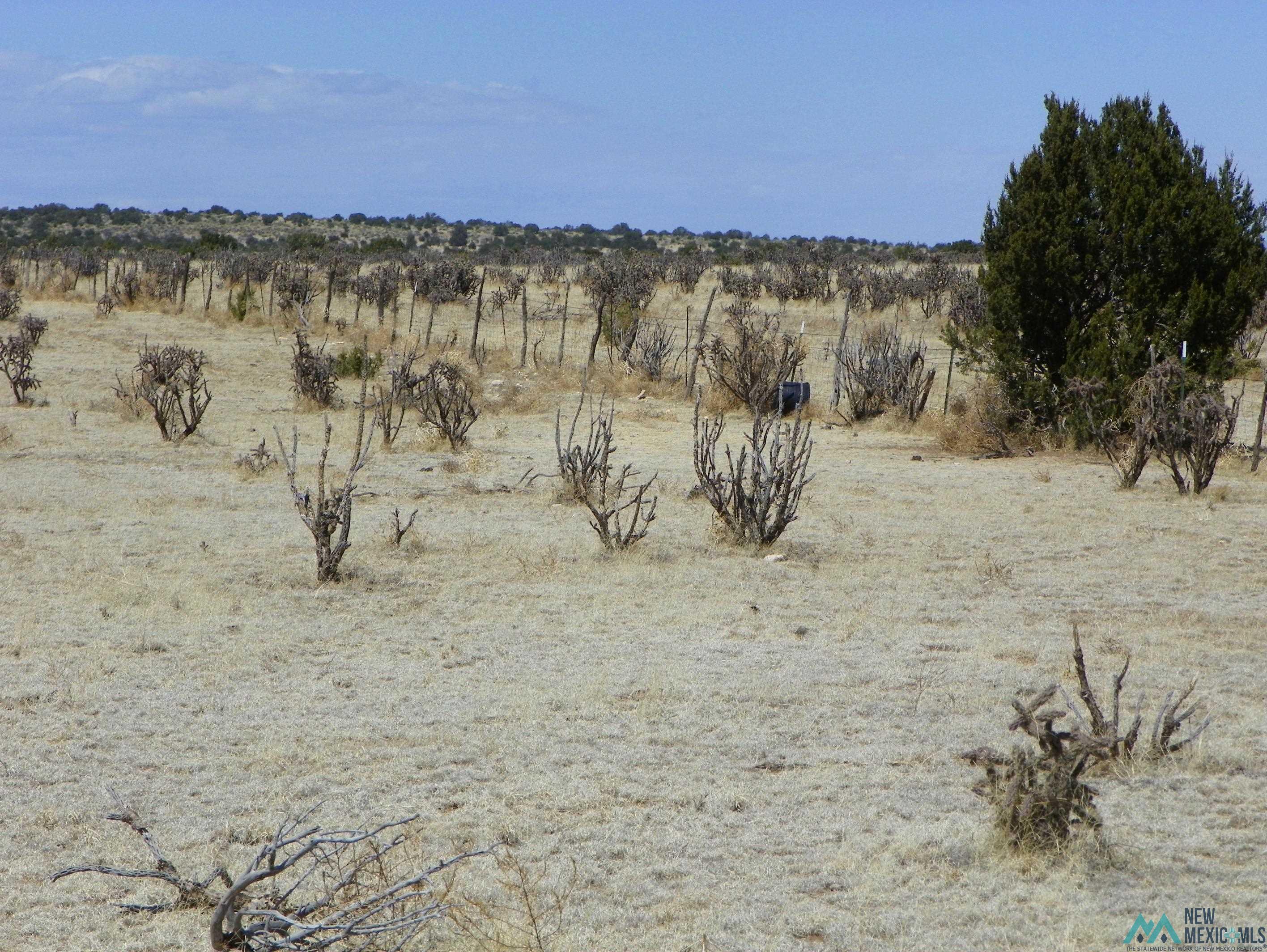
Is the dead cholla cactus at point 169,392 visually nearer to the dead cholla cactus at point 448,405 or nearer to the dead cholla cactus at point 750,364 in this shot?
the dead cholla cactus at point 448,405

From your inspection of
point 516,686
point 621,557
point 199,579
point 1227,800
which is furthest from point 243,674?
point 1227,800

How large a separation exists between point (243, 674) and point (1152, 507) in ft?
26.7

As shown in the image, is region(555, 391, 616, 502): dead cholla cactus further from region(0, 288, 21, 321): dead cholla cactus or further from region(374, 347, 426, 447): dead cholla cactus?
region(0, 288, 21, 321): dead cholla cactus

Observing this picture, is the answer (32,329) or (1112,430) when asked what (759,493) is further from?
(32,329)

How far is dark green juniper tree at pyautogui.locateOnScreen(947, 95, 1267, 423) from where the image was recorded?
13.7 m

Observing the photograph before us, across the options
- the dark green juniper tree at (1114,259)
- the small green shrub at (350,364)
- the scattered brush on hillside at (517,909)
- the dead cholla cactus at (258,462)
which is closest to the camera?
the scattered brush on hillside at (517,909)

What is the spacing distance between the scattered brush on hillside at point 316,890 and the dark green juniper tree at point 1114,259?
1161cm

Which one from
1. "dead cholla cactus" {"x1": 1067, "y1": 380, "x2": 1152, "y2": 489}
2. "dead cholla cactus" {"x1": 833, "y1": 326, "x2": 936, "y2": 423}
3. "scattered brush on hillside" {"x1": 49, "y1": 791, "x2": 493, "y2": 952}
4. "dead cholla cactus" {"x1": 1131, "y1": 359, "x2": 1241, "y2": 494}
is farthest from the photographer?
"dead cholla cactus" {"x1": 833, "y1": 326, "x2": 936, "y2": 423}

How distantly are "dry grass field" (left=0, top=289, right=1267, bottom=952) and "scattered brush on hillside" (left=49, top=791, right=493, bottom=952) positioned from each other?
0.37 ft

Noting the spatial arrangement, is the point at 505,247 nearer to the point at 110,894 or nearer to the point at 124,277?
the point at 124,277

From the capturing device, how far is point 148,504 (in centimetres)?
1034

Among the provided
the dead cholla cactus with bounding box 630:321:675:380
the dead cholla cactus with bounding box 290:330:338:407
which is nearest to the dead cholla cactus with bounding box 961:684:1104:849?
the dead cholla cactus with bounding box 290:330:338:407

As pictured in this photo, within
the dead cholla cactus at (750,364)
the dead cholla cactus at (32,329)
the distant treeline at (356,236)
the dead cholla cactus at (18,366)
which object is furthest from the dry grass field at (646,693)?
the distant treeline at (356,236)

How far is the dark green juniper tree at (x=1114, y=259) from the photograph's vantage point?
44.8 ft
